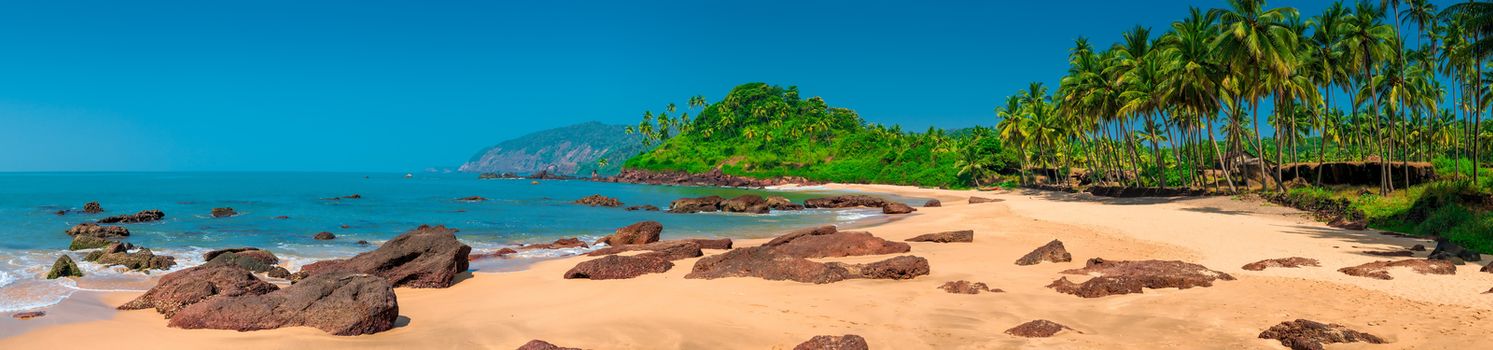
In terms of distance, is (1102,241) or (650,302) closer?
(650,302)

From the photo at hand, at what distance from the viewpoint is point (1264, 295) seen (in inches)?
422

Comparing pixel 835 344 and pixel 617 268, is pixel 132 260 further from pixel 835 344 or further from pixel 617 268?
pixel 835 344

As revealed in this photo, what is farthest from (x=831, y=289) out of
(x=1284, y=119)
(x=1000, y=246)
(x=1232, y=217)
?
(x=1284, y=119)

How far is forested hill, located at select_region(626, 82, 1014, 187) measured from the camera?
285 feet

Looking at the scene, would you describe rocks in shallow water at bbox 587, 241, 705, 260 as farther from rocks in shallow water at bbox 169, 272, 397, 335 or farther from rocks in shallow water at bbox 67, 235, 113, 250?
rocks in shallow water at bbox 67, 235, 113, 250

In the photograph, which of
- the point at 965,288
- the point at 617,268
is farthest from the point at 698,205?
the point at 965,288

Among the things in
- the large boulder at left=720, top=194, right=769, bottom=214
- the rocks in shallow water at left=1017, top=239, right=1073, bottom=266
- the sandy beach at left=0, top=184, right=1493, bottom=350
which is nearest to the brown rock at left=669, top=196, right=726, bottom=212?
the large boulder at left=720, top=194, right=769, bottom=214

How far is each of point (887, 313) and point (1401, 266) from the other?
9.82 m

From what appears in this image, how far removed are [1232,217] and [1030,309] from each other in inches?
859

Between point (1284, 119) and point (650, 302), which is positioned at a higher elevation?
point (1284, 119)

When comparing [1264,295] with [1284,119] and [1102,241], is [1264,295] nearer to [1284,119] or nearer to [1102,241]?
[1102,241]

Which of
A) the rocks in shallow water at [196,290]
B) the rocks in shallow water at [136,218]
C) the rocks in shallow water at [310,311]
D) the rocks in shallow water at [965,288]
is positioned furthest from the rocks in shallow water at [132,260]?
the rocks in shallow water at [136,218]

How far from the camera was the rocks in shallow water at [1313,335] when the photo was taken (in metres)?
7.57

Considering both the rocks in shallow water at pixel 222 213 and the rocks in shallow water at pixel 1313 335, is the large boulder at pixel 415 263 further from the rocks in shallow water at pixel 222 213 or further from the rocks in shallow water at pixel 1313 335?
the rocks in shallow water at pixel 222 213
